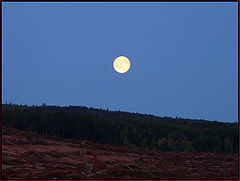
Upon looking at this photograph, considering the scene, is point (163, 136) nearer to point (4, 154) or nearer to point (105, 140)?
point (105, 140)

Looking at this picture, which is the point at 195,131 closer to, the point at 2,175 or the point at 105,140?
the point at 105,140

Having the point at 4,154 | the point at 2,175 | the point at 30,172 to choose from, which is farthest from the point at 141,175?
the point at 4,154

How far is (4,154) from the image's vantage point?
1071 inches

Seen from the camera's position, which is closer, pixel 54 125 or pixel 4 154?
pixel 4 154

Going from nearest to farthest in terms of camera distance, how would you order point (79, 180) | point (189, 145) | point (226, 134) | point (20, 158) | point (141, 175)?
1. point (79, 180)
2. point (141, 175)
3. point (20, 158)
4. point (189, 145)
5. point (226, 134)

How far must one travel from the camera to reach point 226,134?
7625 centimetres

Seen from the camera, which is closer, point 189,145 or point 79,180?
point 79,180

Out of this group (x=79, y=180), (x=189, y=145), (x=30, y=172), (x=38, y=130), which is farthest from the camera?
(x=189, y=145)

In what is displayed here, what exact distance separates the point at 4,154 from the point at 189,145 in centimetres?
4914

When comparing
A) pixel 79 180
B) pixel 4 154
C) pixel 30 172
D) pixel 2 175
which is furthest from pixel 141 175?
pixel 4 154

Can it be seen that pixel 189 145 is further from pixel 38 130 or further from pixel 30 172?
pixel 30 172

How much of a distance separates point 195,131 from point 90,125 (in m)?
25.6

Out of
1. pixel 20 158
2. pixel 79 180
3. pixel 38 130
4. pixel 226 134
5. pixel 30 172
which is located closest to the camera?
pixel 79 180

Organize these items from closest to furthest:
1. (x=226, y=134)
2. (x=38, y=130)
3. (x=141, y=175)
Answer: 1. (x=141, y=175)
2. (x=38, y=130)
3. (x=226, y=134)
